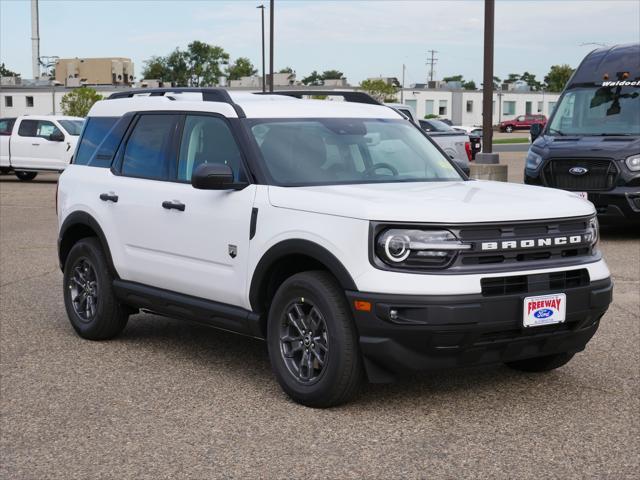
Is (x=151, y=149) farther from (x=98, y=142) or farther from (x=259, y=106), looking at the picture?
(x=259, y=106)

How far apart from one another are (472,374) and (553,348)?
91 centimetres

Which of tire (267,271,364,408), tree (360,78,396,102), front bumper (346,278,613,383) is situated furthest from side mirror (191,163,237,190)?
tree (360,78,396,102)

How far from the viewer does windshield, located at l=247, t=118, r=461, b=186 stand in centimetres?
643

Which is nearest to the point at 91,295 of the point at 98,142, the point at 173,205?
the point at 98,142

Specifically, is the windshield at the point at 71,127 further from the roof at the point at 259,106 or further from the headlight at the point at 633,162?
the roof at the point at 259,106

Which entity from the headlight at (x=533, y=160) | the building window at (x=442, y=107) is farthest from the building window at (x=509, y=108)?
the headlight at (x=533, y=160)

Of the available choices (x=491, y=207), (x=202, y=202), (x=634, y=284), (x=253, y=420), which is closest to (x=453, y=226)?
(x=491, y=207)

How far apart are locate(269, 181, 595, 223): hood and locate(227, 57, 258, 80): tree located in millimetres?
138687

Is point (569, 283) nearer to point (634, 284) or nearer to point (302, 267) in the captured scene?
point (302, 267)

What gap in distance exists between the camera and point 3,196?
23.8 meters

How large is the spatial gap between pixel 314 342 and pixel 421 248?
34.7 inches

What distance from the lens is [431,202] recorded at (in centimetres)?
563

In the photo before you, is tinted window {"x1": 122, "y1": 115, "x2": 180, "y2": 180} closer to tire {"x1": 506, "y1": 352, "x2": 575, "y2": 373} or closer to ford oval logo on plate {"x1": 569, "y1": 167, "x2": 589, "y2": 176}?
tire {"x1": 506, "y1": 352, "x2": 575, "y2": 373}

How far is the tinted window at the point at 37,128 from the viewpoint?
28.5 meters
